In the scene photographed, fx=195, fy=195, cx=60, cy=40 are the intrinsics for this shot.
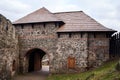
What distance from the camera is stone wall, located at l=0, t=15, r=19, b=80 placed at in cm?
1283

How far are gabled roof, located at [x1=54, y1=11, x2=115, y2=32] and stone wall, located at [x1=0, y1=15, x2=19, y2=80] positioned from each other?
3840 millimetres

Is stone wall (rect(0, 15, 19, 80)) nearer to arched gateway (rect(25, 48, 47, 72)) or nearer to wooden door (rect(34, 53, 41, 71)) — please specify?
arched gateway (rect(25, 48, 47, 72))

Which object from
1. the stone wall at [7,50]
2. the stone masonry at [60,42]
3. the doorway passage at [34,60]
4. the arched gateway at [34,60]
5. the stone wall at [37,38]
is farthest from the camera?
the doorway passage at [34,60]

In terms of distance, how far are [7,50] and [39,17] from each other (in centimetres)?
465

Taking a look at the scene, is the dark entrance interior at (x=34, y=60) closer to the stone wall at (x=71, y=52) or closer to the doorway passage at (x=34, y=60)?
the doorway passage at (x=34, y=60)

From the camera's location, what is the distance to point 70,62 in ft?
51.2

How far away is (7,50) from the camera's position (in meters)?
13.8

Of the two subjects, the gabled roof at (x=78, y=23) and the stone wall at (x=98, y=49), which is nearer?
the stone wall at (x=98, y=49)

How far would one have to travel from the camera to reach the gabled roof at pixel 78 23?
15546 millimetres

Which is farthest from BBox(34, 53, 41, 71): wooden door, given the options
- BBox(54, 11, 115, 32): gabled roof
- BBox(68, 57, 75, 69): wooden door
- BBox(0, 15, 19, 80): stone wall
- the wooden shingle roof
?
BBox(68, 57, 75, 69): wooden door

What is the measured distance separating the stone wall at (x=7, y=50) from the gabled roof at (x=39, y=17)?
77.6 inches

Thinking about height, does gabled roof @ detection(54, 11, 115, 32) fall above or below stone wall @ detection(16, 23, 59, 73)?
above

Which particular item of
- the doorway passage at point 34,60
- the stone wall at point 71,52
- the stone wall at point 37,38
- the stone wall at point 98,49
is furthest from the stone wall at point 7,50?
the stone wall at point 98,49

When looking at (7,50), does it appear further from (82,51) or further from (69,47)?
(82,51)
